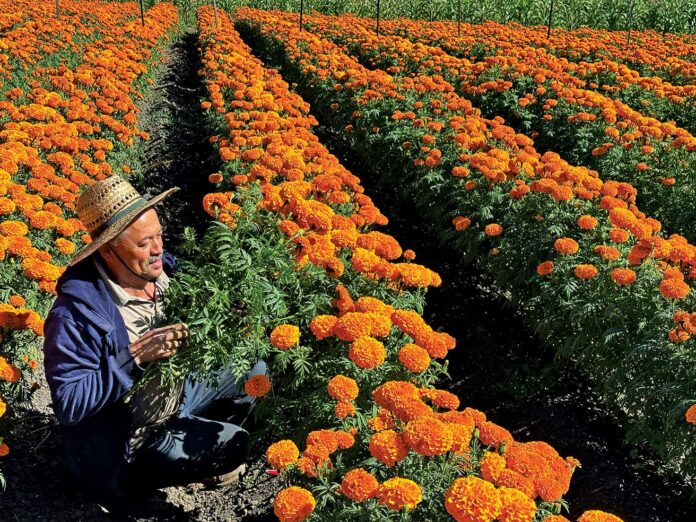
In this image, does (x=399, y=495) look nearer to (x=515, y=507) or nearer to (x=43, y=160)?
(x=515, y=507)

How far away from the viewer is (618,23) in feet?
72.7

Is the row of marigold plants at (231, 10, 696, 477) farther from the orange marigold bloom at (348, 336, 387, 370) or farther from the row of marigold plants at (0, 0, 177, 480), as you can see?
the row of marigold plants at (0, 0, 177, 480)

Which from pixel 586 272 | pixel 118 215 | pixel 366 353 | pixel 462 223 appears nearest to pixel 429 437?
pixel 366 353

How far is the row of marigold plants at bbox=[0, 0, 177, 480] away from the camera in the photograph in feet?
11.3

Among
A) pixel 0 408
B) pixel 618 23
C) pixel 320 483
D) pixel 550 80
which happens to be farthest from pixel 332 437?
pixel 618 23

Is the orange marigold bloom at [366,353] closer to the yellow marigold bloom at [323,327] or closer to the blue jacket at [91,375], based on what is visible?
the yellow marigold bloom at [323,327]

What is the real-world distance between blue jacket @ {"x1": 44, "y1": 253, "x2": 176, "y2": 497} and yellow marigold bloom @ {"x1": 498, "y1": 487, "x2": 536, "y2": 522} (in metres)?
1.71

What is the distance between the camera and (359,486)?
2.01 m

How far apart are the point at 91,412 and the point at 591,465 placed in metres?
3.10

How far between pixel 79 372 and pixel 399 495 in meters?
1.57

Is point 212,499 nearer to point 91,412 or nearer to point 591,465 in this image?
point 91,412

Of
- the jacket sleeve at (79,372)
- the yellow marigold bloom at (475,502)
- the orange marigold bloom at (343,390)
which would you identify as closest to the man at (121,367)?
the jacket sleeve at (79,372)

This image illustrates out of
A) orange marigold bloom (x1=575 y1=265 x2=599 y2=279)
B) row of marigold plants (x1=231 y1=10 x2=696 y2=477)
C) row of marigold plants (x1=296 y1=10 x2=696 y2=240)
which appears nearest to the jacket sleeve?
row of marigold plants (x1=231 y1=10 x2=696 y2=477)

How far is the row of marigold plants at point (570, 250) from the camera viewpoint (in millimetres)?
3596
